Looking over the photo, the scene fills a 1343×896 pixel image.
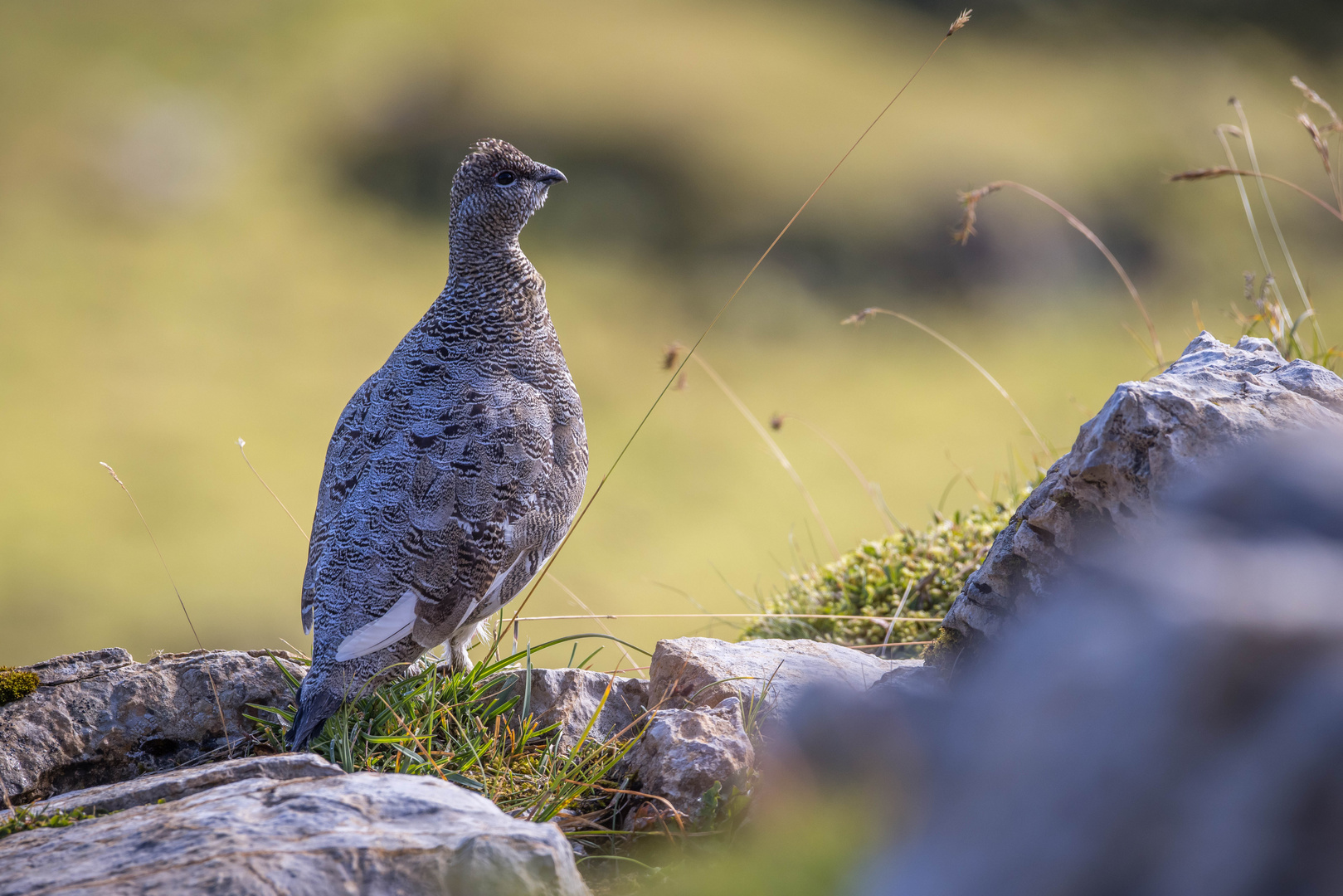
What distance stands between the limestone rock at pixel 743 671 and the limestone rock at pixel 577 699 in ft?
0.49

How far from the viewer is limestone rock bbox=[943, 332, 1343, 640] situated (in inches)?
89.2

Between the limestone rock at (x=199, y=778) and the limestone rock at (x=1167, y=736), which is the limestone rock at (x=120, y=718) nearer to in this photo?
the limestone rock at (x=199, y=778)

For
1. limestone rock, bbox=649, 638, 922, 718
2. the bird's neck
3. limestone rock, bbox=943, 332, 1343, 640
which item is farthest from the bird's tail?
limestone rock, bbox=943, 332, 1343, 640

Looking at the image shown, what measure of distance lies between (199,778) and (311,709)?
53cm

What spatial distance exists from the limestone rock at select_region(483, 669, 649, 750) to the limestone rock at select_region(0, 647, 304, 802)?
33.2 inches

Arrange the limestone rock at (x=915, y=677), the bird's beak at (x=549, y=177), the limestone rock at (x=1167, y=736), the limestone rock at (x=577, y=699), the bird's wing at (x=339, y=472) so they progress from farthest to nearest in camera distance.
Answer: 1. the bird's beak at (x=549, y=177)
2. the bird's wing at (x=339, y=472)
3. the limestone rock at (x=577, y=699)
4. the limestone rock at (x=915, y=677)
5. the limestone rock at (x=1167, y=736)

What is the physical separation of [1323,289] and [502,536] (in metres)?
11.8

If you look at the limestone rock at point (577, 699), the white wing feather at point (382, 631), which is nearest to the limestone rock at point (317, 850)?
the white wing feather at point (382, 631)

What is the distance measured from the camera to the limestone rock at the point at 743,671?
9.98 ft

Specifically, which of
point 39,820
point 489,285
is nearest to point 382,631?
point 39,820

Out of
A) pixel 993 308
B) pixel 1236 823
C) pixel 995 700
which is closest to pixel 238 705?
pixel 995 700

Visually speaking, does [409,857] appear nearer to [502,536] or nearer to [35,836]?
[35,836]

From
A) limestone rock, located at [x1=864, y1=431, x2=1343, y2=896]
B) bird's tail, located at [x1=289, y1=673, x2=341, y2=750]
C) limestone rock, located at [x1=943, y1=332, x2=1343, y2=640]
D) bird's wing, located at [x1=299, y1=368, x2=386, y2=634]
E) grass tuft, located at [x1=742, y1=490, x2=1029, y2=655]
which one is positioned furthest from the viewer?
grass tuft, located at [x1=742, y1=490, x2=1029, y2=655]

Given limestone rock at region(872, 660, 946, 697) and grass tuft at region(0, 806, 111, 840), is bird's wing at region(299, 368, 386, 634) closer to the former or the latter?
grass tuft at region(0, 806, 111, 840)
